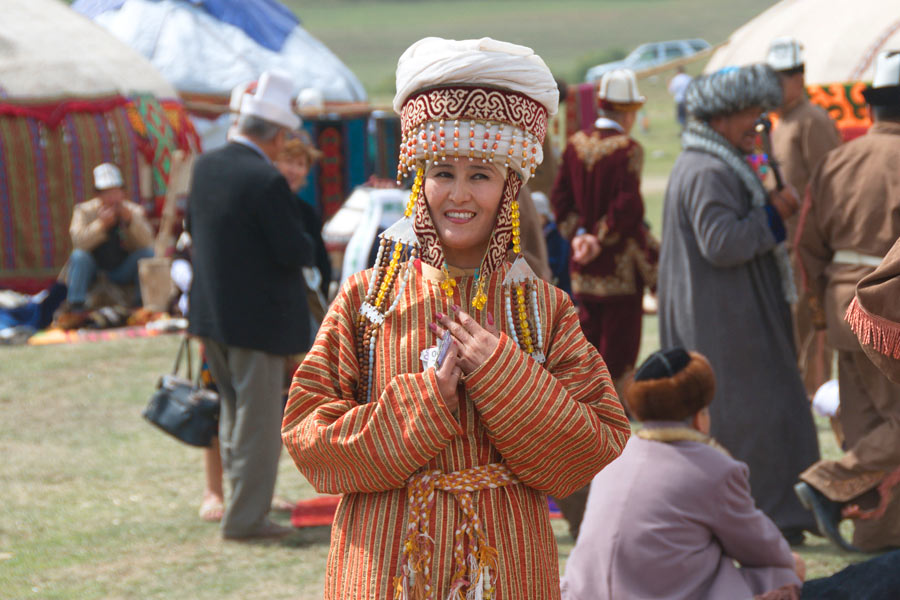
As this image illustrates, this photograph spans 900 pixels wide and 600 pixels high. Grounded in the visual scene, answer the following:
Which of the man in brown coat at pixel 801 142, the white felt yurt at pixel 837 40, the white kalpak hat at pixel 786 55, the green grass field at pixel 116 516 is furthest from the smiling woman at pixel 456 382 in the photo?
the white felt yurt at pixel 837 40

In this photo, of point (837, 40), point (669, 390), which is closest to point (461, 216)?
point (669, 390)

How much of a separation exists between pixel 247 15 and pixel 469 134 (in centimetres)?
1866

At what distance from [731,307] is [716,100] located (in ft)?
2.76

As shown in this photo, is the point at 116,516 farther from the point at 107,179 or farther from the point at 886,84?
the point at 107,179

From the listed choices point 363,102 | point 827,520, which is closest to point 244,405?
point 827,520

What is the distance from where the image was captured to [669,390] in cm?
387

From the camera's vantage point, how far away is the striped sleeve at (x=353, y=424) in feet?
8.07

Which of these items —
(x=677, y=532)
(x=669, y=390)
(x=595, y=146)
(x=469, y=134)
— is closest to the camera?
(x=469, y=134)

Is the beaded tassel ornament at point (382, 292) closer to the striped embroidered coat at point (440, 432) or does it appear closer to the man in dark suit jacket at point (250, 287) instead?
the striped embroidered coat at point (440, 432)

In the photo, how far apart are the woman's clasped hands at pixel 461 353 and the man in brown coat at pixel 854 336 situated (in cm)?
277

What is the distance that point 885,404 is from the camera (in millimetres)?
4938

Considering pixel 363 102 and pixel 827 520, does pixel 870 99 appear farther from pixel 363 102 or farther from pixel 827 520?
pixel 363 102

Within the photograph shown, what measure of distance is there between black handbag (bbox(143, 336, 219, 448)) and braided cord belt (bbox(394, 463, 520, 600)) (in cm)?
317

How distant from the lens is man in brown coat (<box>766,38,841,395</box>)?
7.52 meters
